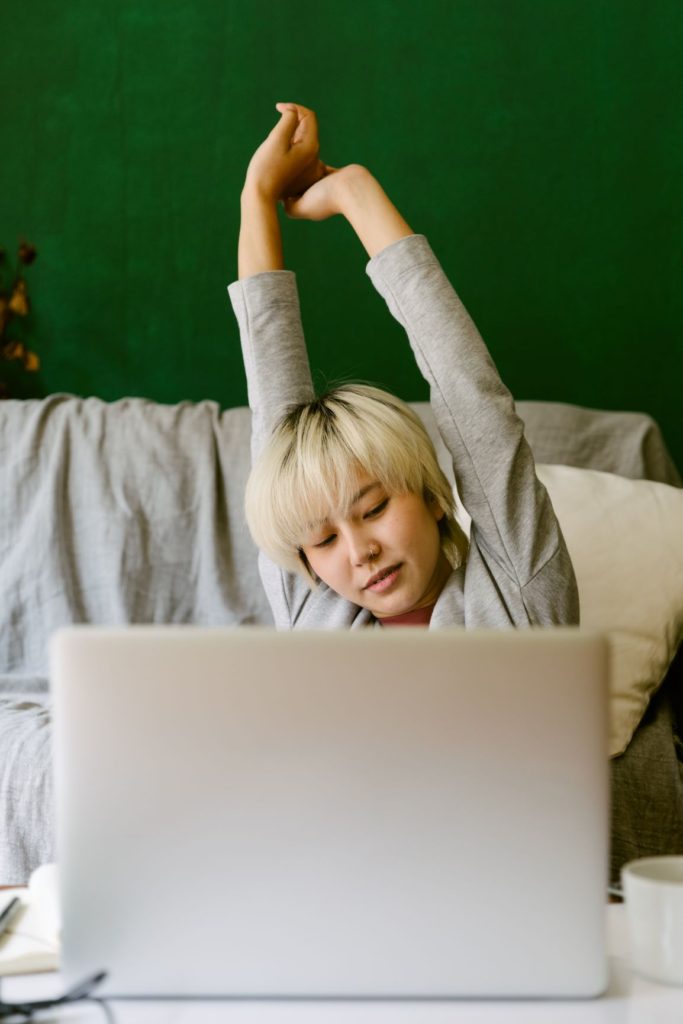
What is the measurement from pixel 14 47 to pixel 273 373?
1.46 m

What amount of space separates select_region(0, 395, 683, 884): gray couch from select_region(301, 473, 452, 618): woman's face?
601 mm

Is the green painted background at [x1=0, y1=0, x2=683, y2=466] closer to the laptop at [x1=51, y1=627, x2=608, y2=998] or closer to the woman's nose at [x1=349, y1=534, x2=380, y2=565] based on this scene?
the woman's nose at [x1=349, y1=534, x2=380, y2=565]

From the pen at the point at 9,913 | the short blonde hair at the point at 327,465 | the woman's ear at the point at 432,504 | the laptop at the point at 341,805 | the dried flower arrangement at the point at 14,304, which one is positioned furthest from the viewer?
the dried flower arrangement at the point at 14,304

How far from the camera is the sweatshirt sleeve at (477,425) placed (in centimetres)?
132

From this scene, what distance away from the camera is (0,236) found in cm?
253

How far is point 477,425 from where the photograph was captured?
1.32 m

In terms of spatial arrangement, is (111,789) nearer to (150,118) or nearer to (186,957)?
(186,957)

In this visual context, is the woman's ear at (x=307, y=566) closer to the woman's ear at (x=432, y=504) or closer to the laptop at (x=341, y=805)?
the woman's ear at (x=432, y=504)

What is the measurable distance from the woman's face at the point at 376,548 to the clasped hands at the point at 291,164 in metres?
0.39

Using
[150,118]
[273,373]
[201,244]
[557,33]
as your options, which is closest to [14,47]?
[150,118]

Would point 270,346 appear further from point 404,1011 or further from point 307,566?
point 404,1011

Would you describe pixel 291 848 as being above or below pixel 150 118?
below

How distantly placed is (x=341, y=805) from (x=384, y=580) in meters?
Result: 0.69

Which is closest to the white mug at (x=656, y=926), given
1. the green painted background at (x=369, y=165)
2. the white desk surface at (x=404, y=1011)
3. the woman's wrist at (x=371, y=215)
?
the white desk surface at (x=404, y=1011)
